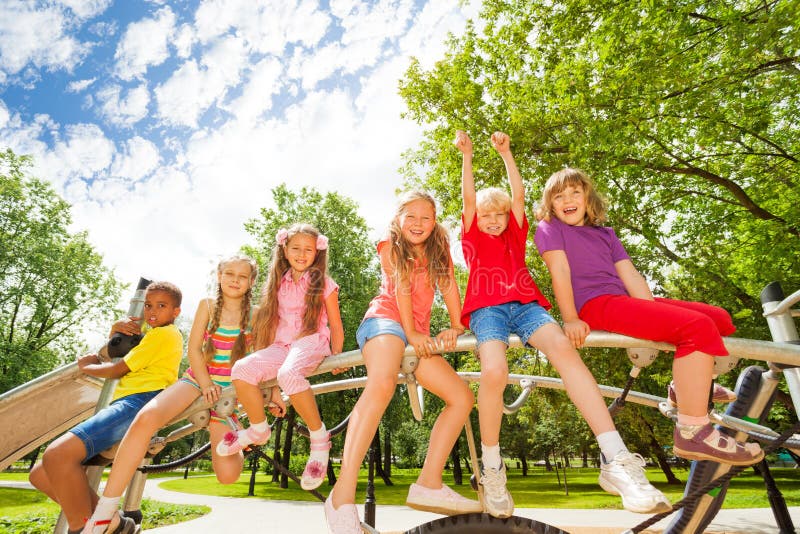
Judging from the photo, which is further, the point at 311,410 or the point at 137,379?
the point at 137,379

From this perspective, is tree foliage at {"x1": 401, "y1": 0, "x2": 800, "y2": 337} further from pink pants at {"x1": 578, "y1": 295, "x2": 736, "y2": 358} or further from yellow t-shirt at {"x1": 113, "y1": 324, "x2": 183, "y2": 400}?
yellow t-shirt at {"x1": 113, "y1": 324, "x2": 183, "y2": 400}

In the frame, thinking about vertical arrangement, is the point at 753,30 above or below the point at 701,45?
below

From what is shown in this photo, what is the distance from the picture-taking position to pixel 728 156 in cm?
944

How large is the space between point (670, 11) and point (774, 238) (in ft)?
16.9

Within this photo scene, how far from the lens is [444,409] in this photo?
220 centimetres

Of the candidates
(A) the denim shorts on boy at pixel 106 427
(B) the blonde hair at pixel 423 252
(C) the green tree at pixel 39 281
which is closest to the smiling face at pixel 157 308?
(A) the denim shorts on boy at pixel 106 427

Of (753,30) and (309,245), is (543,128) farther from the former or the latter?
(309,245)

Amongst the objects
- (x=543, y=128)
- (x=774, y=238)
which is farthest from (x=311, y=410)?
(x=774, y=238)

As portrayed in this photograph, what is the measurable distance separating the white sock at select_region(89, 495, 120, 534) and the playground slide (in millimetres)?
909

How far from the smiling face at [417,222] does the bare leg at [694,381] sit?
1405 mm

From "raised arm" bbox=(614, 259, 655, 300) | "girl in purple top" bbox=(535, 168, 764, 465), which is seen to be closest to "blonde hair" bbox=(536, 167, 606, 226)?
"girl in purple top" bbox=(535, 168, 764, 465)

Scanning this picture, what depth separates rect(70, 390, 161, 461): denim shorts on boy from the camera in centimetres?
269

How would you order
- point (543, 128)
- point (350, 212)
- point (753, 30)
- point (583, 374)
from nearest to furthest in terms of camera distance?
point (583, 374)
point (753, 30)
point (543, 128)
point (350, 212)

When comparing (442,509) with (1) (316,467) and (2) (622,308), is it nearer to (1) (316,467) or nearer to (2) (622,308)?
(1) (316,467)
